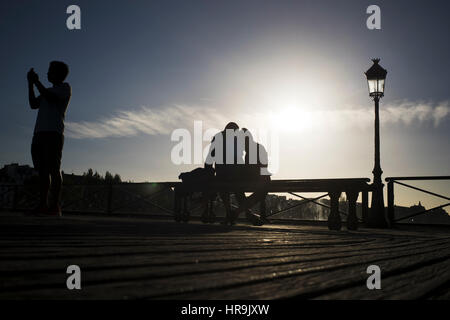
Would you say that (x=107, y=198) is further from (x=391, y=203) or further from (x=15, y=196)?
(x=391, y=203)

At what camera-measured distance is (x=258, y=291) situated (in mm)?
1118

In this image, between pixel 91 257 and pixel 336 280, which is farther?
pixel 91 257

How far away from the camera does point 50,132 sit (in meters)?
4.98

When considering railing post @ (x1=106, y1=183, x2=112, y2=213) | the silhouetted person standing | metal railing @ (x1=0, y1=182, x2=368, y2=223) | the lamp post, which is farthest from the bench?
railing post @ (x1=106, y1=183, x2=112, y2=213)

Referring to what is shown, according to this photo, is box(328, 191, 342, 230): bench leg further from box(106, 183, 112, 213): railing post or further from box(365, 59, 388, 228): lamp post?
box(106, 183, 112, 213): railing post

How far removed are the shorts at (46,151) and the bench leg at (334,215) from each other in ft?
15.3

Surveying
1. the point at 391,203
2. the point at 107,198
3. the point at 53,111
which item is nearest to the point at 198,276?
the point at 53,111

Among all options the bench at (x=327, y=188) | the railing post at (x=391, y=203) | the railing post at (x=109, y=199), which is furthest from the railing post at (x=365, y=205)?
the railing post at (x=109, y=199)

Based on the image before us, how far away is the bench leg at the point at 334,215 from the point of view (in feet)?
22.4

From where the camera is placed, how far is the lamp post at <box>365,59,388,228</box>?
369 inches

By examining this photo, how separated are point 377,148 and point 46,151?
26.9 feet
